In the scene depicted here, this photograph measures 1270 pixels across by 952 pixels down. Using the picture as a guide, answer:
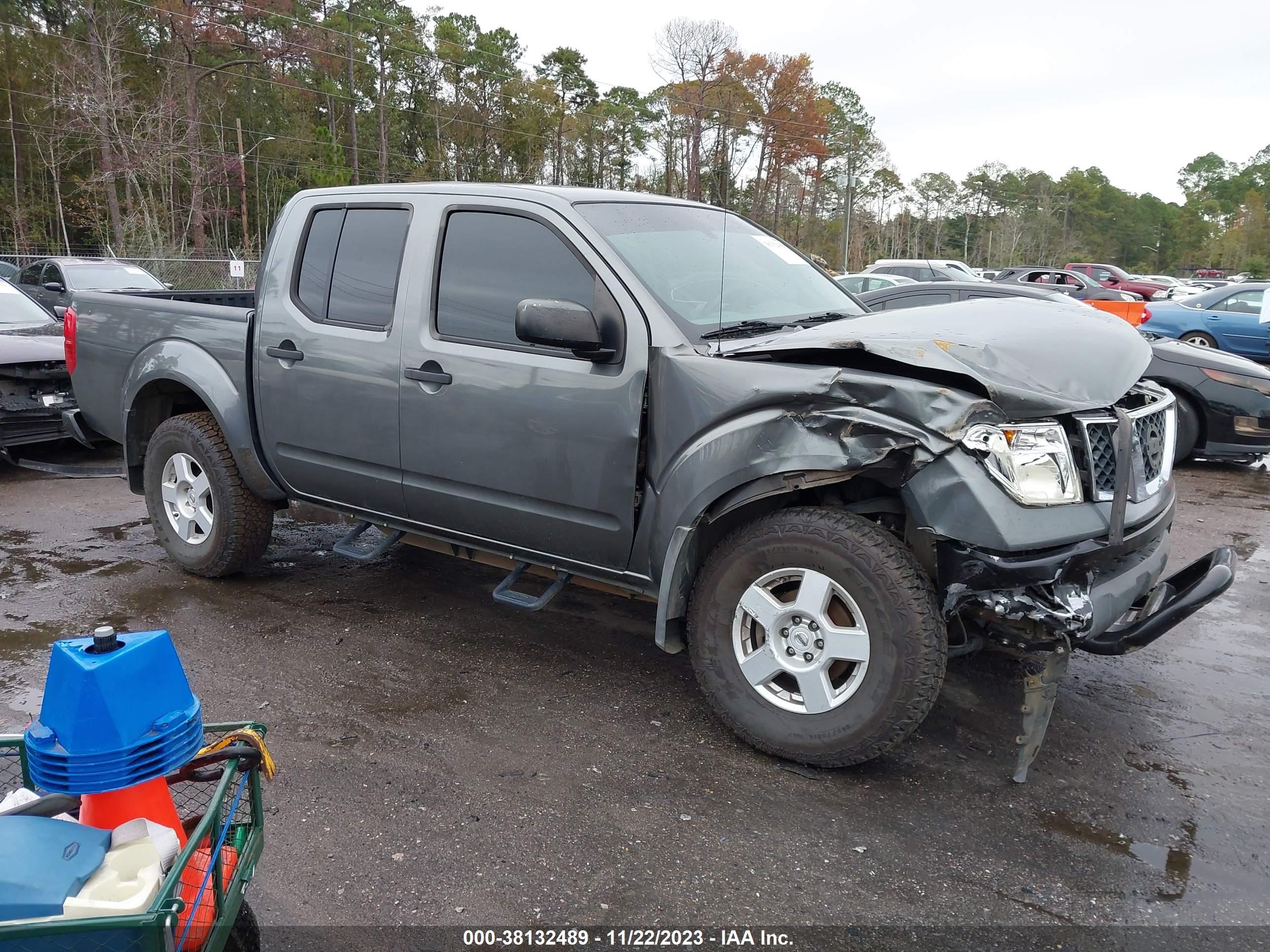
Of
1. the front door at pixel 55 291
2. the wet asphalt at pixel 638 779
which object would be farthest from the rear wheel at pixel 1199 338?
the front door at pixel 55 291

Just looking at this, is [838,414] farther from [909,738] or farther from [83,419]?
[83,419]

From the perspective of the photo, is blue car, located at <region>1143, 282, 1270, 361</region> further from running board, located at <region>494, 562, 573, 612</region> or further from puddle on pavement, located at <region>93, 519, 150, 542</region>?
puddle on pavement, located at <region>93, 519, 150, 542</region>

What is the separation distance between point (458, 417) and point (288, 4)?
152 ft

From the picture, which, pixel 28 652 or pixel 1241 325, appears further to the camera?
pixel 1241 325

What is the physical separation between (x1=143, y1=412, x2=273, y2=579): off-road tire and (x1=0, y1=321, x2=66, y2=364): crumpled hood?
10.1 feet

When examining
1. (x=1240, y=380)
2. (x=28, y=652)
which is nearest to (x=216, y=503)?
(x=28, y=652)

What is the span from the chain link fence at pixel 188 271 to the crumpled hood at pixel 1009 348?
2074 cm

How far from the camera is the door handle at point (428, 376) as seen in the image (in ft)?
13.1

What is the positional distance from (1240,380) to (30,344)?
994cm

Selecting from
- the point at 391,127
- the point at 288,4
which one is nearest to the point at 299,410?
the point at 288,4

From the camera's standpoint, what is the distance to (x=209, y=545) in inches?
201

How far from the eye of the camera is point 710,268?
13.3 feet

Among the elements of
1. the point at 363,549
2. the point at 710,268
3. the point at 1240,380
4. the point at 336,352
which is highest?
the point at 710,268

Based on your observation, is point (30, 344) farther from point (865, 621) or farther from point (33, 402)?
point (865, 621)
